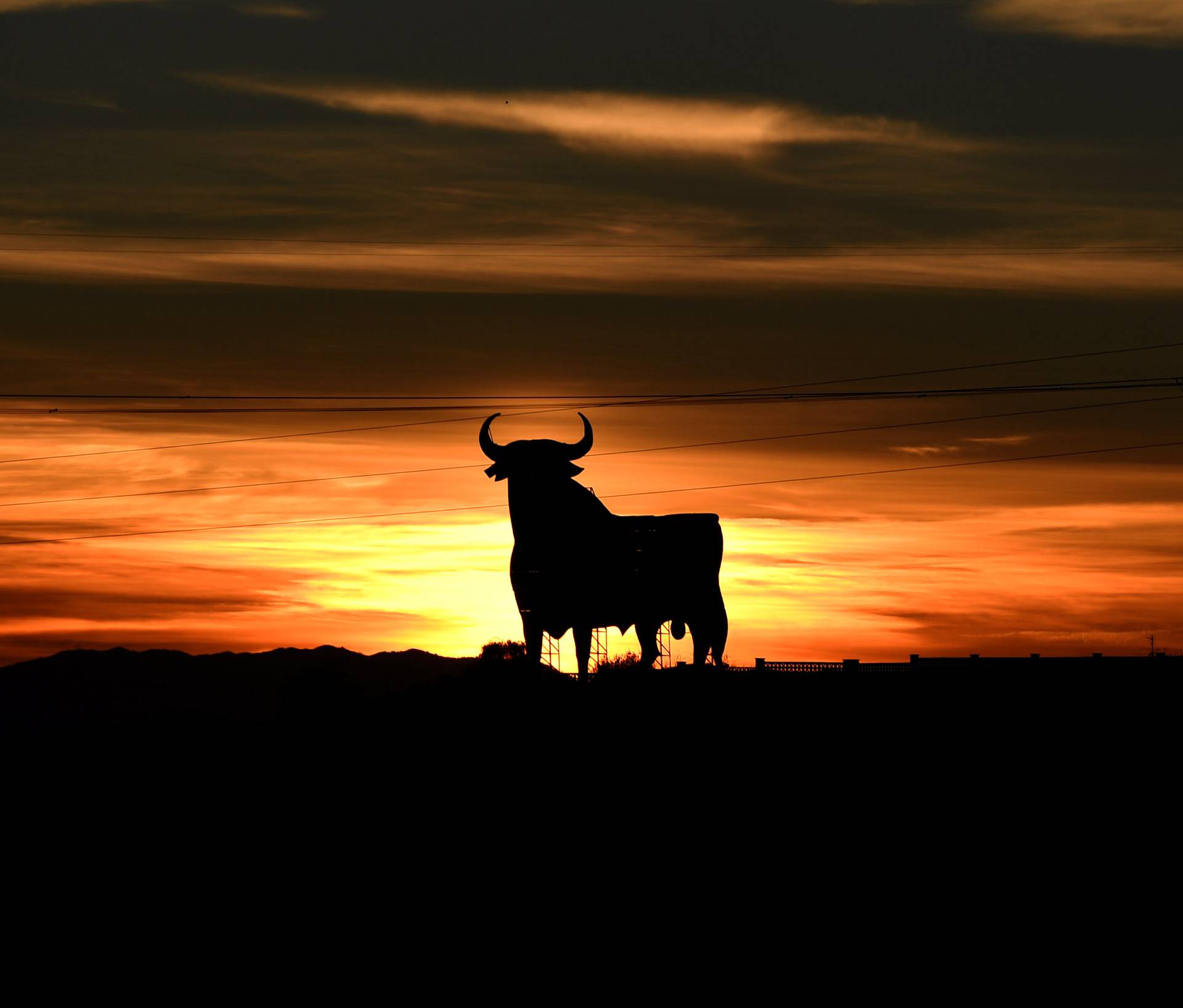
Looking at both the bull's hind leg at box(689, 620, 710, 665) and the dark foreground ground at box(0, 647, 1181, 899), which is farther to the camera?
the bull's hind leg at box(689, 620, 710, 665)

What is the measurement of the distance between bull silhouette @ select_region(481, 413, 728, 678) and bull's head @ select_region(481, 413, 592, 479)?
2 cm

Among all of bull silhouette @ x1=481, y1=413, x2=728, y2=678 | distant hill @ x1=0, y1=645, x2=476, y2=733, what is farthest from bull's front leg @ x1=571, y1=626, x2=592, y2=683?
distant hill @ x1=0, y1=645, x2=476, y2=733

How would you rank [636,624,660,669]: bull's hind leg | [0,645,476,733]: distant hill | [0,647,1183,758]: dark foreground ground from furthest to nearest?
1. [0,645,476,733]: distant hill
2. [636,624,660,669]: bull's hind leg
3. [0,647,1183,758]: dark foreground ground

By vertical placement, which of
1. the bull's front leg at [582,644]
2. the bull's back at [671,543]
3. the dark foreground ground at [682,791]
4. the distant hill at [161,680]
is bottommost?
the dark foreground ground at [682,791]

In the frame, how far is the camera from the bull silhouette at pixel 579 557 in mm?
29234

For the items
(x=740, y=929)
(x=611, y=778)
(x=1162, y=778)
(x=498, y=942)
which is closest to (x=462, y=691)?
(x=611, y=778)

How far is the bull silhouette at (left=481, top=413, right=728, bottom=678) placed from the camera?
29.2 meters


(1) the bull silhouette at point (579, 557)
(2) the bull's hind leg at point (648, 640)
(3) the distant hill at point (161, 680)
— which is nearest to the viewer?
(1) the bull silhouette at point (579, 557)

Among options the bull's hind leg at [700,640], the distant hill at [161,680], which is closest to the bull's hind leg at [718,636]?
the bull's hind leg at [700,640]

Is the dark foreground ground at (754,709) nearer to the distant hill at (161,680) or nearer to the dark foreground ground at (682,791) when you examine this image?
the dark foreground ground at (682,791)

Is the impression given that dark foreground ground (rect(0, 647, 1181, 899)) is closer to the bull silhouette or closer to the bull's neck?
the bull silhouette

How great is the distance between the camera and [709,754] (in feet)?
80.4

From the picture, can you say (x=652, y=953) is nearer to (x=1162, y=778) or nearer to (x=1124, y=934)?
(x=1124, y=934)

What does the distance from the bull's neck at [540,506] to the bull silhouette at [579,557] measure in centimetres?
2
